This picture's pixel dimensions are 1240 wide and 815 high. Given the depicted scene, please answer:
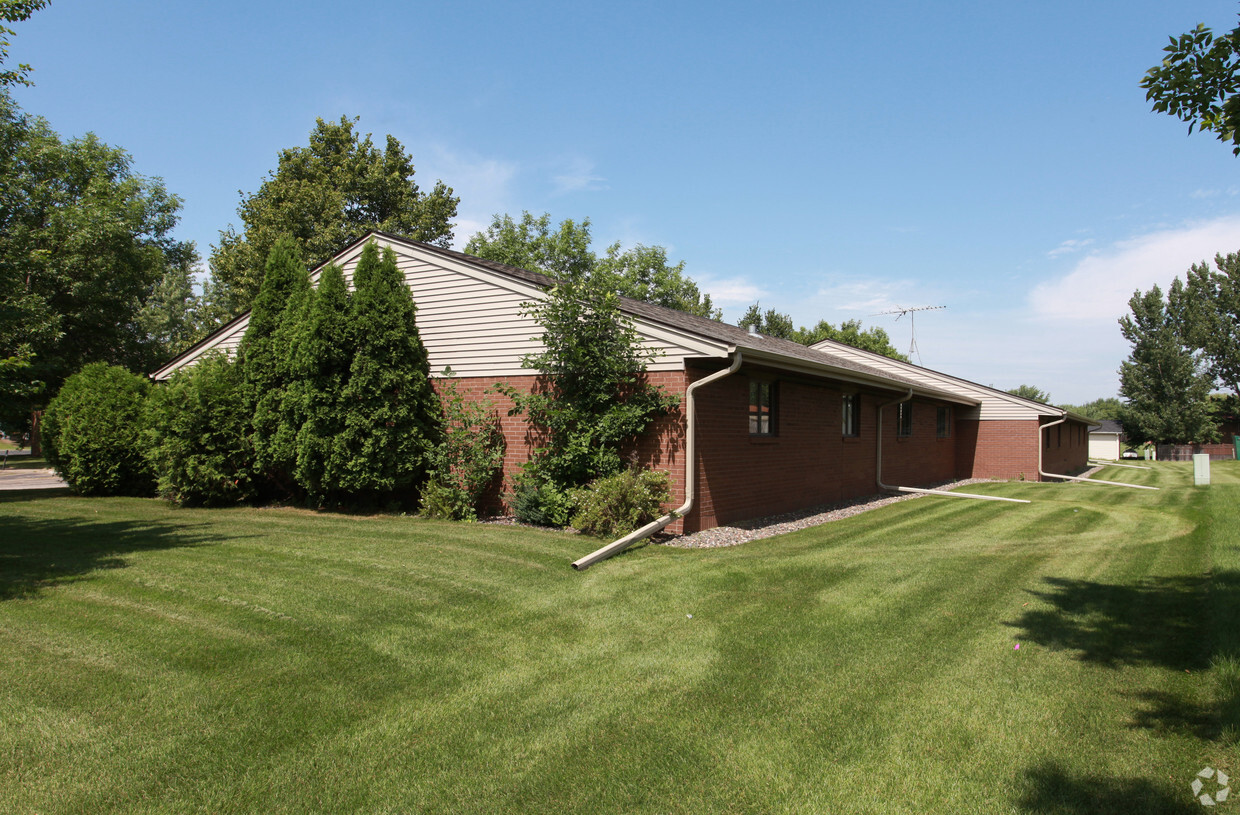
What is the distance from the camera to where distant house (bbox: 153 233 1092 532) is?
10.1 meters

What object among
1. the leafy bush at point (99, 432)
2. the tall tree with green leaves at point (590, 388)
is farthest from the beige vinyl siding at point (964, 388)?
the leafy bush at point (99, 432)

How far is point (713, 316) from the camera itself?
51.0 meters

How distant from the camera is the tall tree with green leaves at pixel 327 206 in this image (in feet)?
97.7

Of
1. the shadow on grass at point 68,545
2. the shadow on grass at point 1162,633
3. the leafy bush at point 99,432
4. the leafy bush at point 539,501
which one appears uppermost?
the leafy bush at point 99,432

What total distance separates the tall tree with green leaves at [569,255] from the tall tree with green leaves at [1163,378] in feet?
122

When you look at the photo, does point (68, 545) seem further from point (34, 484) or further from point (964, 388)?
point (964, 388)

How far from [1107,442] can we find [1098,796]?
63393mm

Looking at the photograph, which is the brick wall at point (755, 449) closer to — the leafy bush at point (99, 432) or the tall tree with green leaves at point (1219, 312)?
the leafy bush at point (99, 432)

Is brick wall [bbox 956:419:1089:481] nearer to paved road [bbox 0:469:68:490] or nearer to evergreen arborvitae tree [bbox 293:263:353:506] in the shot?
evergreen arborvitae tree [bbox 293:263:353:506]

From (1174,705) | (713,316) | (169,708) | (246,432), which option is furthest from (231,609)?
(713,316)

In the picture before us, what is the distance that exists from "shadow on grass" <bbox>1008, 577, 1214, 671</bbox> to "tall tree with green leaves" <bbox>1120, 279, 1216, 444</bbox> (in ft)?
180

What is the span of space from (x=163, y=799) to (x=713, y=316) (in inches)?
1949

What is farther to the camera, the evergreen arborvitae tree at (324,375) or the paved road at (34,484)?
the paved road at (34,484)

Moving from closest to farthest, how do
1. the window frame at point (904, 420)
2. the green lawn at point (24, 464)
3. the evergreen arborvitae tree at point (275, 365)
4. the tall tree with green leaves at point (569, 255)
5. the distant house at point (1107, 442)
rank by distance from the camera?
the evergreen arborvitae tree at point (275, 365), the window frame at point (904, 420), the green lawn at point (24, 464), the tall tree with green leaves at point (569, 255), the distant house at point (1107, 442)
